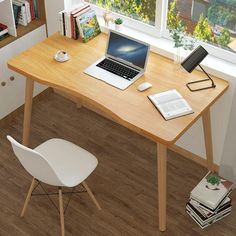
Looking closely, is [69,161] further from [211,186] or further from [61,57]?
[211,186]

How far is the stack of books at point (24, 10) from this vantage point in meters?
3.97

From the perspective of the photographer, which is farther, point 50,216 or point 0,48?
point 0,48

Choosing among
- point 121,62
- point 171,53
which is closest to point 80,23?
point 121,62

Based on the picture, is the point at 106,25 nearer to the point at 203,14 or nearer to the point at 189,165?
the point at 203,14

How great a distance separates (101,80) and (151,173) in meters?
0.86

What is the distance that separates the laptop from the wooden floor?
77cm

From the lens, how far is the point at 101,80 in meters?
3.30

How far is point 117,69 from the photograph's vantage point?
338 cm

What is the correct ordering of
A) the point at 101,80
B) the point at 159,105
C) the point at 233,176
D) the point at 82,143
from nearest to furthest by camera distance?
the point at 159,105 → the point at 101,80 → the point at 233,176 → the point at 82,143

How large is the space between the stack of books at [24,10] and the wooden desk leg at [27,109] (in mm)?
743

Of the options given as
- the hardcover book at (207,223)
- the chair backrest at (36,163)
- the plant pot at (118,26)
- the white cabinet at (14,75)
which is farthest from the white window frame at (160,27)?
the chair backrest at (36,163)

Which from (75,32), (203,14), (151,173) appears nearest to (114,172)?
(151,173)

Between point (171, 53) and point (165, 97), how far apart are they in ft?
1.63

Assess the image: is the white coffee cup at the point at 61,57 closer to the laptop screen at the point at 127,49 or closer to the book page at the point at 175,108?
the laptop screen at the point at 127,49
